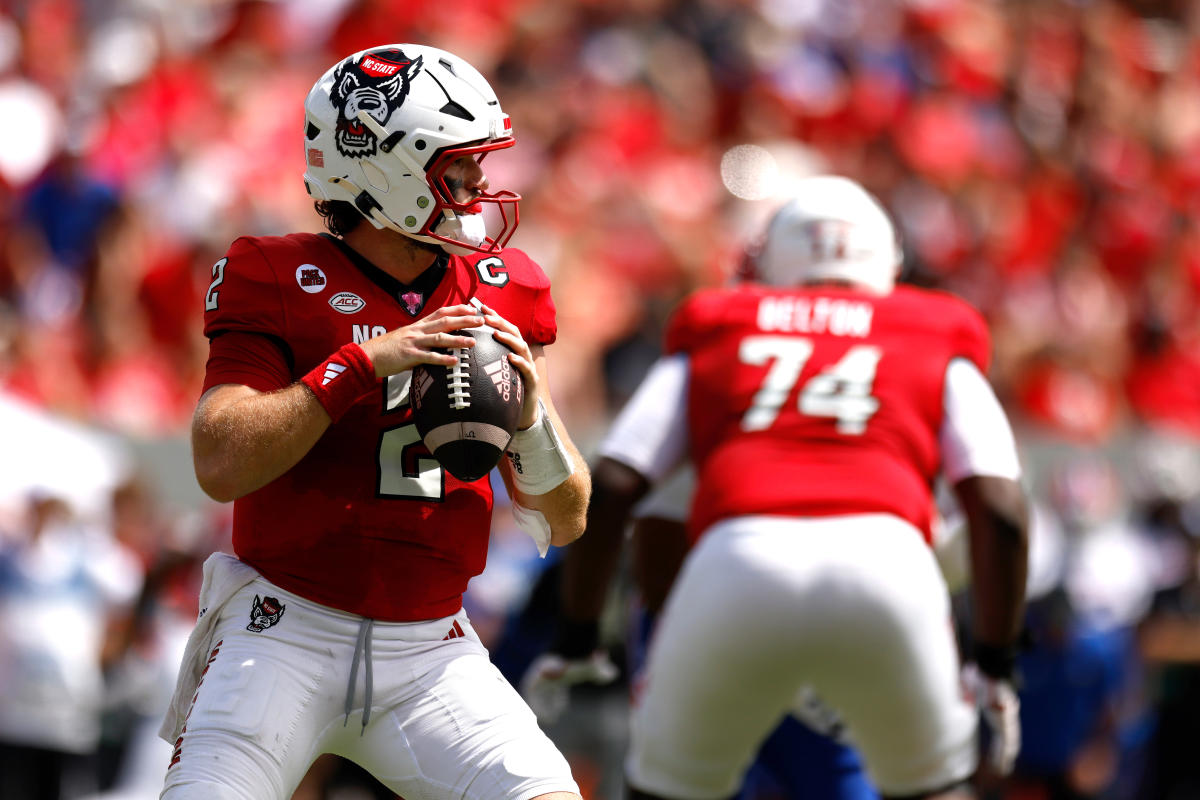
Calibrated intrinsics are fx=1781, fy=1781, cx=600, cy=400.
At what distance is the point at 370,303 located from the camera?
3307 mm

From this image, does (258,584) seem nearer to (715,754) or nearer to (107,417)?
(715,754)

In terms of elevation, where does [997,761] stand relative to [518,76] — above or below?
below

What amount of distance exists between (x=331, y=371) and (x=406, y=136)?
479 mm

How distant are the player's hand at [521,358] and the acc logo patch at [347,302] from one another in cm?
24

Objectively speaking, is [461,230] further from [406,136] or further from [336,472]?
[336,472]

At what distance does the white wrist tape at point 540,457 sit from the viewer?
334 cm

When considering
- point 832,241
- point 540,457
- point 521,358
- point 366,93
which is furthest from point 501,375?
point 832,241

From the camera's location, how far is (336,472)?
10.7 ft

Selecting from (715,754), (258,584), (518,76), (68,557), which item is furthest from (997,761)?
(518,76)

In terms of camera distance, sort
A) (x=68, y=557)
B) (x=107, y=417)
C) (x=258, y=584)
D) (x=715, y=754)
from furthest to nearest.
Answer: (x=107, y=417)
(x=68, y=557)
(x=715, y=754)
(x=258, y=584)

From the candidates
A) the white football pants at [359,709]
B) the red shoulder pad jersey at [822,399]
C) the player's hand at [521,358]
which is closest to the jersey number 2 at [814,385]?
the red shoulder pad jersey at [822,399]

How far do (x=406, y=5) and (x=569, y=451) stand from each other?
9.43 meters

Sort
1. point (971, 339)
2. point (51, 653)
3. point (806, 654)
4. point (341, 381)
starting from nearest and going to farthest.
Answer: point (341, 381)
point (806, 654)
point (971, 339)
point (51, 653)

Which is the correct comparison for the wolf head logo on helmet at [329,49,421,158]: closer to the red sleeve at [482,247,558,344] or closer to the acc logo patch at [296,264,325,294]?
the acc logo patch at [296,264,325,294]
